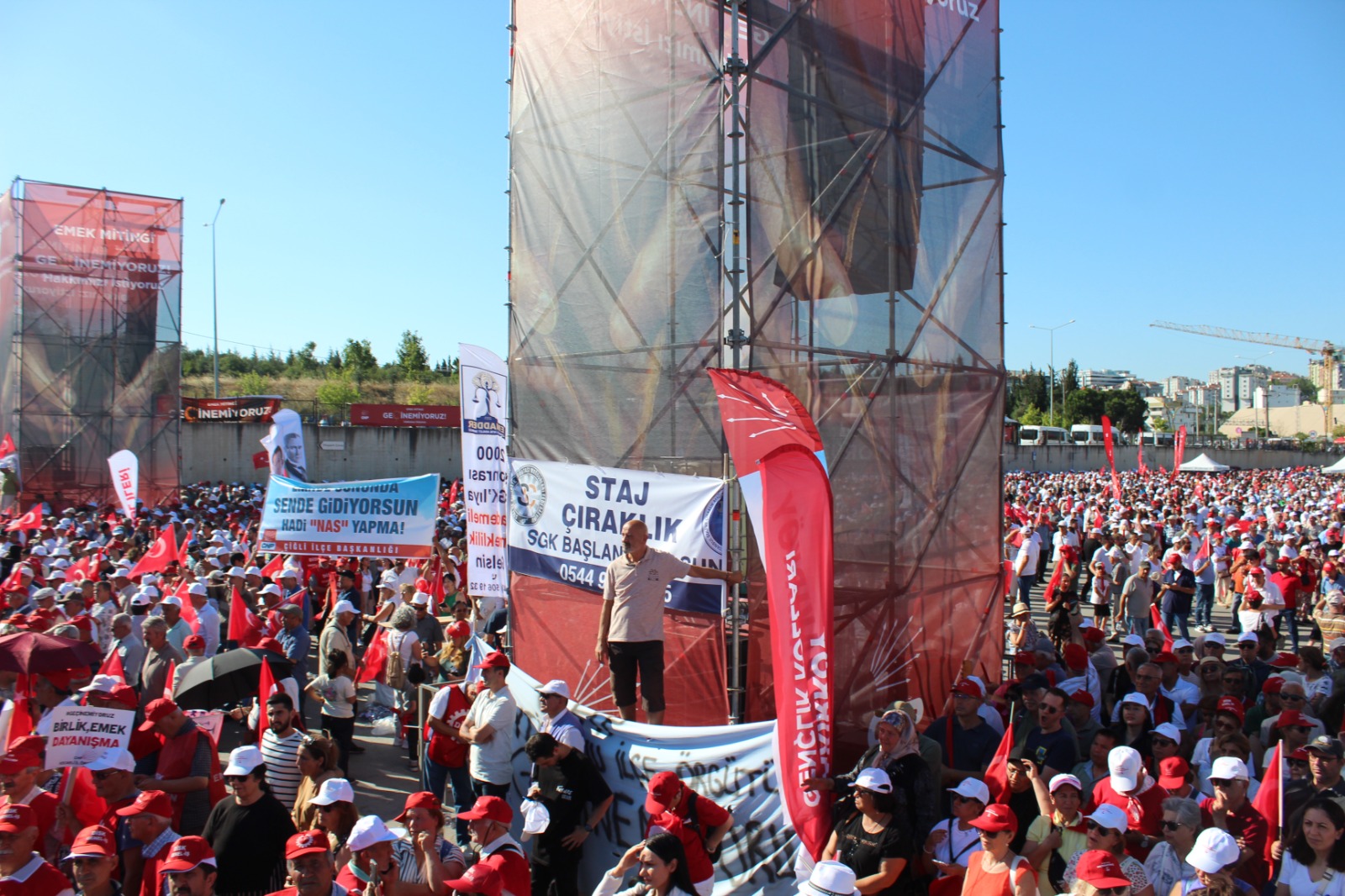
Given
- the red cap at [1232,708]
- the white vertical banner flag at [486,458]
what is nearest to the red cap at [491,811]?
the white vertical banner flag at [486,458]

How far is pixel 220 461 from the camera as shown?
39500 millimetres

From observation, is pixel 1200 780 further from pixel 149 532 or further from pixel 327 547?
pixel 149 532

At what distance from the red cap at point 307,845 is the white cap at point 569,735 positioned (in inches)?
65.9

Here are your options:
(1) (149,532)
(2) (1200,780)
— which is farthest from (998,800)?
(1) (149,532)

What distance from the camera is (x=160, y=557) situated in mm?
12750

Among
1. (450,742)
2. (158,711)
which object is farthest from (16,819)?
(450,742)

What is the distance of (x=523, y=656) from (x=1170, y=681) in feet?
17.2

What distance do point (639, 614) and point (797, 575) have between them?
1478 mm

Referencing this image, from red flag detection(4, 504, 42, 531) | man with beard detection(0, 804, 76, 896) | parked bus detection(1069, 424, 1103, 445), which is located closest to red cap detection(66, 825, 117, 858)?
man with beard detection(0, 804, 76, 896)

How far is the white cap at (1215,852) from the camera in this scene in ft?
12.9

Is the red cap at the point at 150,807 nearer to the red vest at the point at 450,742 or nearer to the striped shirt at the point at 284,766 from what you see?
the striped shirt at the point at 284,766

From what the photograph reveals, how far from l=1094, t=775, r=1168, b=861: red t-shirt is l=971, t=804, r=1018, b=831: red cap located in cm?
98

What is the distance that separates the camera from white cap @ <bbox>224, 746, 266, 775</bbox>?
473 cm

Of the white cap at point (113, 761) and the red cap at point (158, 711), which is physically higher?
the red cap at point (158, 711)
